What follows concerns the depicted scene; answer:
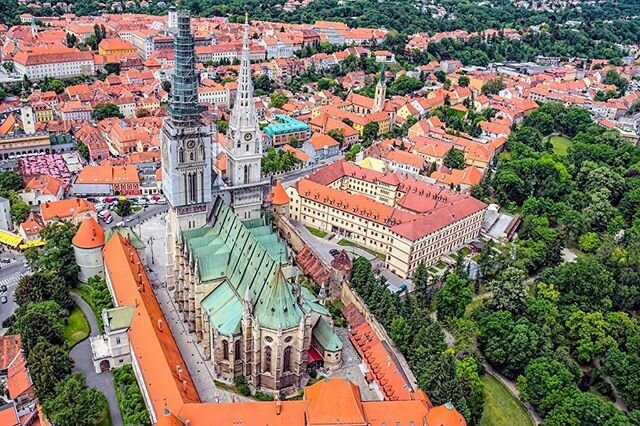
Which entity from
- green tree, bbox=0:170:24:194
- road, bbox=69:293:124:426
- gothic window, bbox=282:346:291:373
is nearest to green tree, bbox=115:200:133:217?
green tree, bbox=0:170:24:194

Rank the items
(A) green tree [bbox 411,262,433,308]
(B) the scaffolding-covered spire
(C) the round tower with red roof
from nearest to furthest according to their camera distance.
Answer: (B) the scaffolding-covered spire
(C) the round tower with red roof
(A) green tree [bbox 411,262,433,308]

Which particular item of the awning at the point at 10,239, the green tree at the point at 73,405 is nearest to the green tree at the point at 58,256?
the awning at the point at 10,239

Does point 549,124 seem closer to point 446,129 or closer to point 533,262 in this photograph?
point 446,129

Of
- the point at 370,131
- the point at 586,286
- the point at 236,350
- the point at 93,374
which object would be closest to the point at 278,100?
the point at 370,131

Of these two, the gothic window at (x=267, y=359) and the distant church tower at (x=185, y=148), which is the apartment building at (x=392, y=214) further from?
the gothic window at (x=267, y=359)

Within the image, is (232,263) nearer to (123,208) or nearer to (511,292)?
(511,292)

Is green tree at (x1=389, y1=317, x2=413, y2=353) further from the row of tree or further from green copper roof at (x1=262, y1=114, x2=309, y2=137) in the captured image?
green copper roof at (x1=262, y1=114, x2=309, y2=137)
